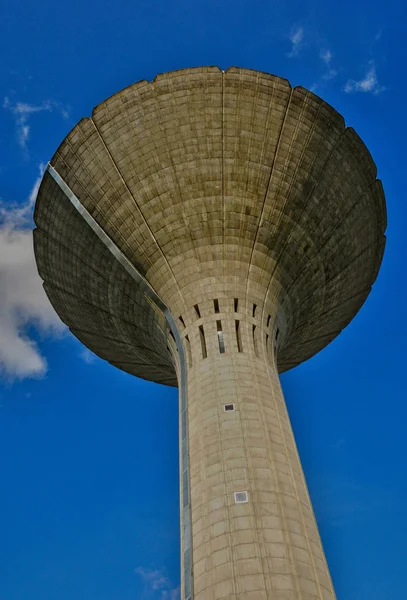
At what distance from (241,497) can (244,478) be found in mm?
607

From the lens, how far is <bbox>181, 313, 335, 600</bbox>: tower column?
50.0 feet

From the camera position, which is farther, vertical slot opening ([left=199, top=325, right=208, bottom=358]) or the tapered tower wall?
vertical slot opening ([left=199, top=325, right=208, bottom=358])

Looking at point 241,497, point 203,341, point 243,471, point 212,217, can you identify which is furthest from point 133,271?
point 241,497

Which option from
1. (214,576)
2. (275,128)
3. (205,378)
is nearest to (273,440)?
(205,378)

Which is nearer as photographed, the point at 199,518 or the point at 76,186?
the point at 199,518

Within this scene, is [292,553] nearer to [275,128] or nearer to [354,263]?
[354,263]

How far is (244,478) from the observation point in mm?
17109

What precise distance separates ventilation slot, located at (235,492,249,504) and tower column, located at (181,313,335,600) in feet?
0.09

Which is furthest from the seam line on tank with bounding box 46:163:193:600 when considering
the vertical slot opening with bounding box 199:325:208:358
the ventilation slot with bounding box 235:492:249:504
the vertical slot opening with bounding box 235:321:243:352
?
the ventilation slot with bounding box 235:492:249:504

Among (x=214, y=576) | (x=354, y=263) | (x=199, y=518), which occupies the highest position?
(x=354, y=263)

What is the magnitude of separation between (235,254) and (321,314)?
6.54 metres

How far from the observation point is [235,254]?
2327cm

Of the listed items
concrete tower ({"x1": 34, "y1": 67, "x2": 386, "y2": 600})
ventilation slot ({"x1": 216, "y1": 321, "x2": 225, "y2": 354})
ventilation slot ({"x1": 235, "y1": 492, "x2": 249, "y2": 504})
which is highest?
concrete tower ({"x1": 34, "y1": 67, "x2": 386, "y2": 600})

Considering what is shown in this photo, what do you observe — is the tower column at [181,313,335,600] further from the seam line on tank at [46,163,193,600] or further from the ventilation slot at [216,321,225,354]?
the seam line on tank at [46,163,193,600]
